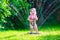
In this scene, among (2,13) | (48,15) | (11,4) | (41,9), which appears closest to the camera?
(2,13)

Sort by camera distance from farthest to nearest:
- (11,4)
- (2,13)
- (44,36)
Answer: (11,4)
(2,13)
(44,36)

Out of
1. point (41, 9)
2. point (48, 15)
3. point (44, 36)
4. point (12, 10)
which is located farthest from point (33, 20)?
point (48, 15)

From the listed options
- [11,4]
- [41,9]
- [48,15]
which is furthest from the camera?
[48,15]

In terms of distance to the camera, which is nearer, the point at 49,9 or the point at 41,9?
the point at 41,9

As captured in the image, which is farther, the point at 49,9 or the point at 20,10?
the point at 49,9

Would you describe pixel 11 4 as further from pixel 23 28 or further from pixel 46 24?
pixel 46 24

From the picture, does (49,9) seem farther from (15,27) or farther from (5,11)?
(5,11)

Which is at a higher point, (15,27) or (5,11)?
(5,11)

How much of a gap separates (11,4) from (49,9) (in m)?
3.16

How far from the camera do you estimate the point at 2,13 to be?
11883 mm

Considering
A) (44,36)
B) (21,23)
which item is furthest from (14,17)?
(44,36)

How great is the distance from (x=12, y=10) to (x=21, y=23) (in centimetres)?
95

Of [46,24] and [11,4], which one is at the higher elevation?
[11,4]

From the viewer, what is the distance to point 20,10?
559 inches
